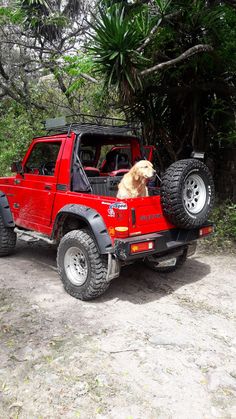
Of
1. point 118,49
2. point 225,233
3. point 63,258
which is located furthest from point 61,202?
point 225,233

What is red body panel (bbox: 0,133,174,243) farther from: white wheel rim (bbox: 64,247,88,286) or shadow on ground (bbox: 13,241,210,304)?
shadow on ground (bbox: 13,241,210,304)

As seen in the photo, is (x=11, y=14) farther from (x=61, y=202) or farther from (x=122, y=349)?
(x=122, y=349)

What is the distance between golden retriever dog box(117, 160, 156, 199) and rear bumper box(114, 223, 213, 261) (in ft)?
1.93

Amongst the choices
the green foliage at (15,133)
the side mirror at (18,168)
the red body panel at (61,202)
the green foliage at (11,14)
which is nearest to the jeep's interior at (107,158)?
the red body panel at (61,202)

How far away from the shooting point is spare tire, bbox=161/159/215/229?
3.59 metres

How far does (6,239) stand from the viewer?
5273 millimetres

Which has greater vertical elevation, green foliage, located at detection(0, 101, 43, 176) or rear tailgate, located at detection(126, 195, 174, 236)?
green foliage, located at detection(0, 101, 43, 176)

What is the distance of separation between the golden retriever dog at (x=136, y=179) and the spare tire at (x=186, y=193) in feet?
0.78

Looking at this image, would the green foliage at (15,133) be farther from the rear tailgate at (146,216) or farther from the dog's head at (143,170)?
the rear tailgate at (146,216)

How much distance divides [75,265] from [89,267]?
1.38 ft

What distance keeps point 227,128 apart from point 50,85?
753cm

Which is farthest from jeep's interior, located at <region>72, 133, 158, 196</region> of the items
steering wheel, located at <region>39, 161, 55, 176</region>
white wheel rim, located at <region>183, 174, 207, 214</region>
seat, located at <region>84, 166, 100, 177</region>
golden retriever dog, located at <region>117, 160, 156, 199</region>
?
white wheel rim, located at <region>183, 174, 207, 214</region>

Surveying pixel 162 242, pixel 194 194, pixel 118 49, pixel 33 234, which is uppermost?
pixel 118 49

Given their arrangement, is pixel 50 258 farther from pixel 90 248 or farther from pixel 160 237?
pixel 160 237
